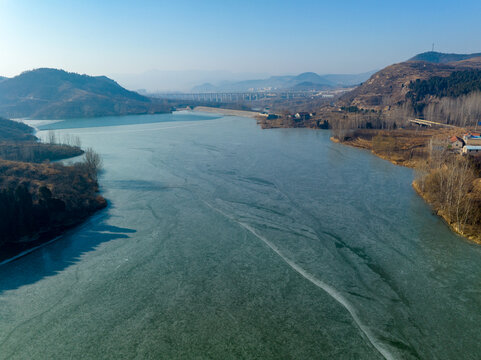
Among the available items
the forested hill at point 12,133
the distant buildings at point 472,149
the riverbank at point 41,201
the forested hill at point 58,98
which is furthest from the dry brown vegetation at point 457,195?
the forested hill at point 58,98

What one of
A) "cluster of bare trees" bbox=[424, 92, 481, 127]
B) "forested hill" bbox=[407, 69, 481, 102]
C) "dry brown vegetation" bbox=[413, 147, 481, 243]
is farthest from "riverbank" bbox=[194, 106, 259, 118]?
"dry brown vegetation" bbox=[413, 147, 481, 243]

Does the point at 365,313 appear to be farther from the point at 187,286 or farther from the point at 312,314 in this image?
the point at 187,286

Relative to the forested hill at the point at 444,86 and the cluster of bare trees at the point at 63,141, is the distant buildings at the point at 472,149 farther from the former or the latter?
the cluster of bare trees at the point at 63,141

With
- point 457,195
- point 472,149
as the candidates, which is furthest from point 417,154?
point 457,195

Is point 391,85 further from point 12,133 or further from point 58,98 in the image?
point 58,98

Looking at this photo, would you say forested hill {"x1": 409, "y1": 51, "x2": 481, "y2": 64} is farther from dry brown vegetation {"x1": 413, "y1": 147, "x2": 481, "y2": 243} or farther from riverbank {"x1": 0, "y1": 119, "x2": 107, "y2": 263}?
riverbank {"x1": 0, "y1": 119, "x2": 107, "y2": 263}

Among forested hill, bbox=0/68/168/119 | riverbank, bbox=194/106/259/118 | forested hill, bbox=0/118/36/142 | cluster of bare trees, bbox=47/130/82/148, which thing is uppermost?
forested hill, bbox=0/68/168/119
